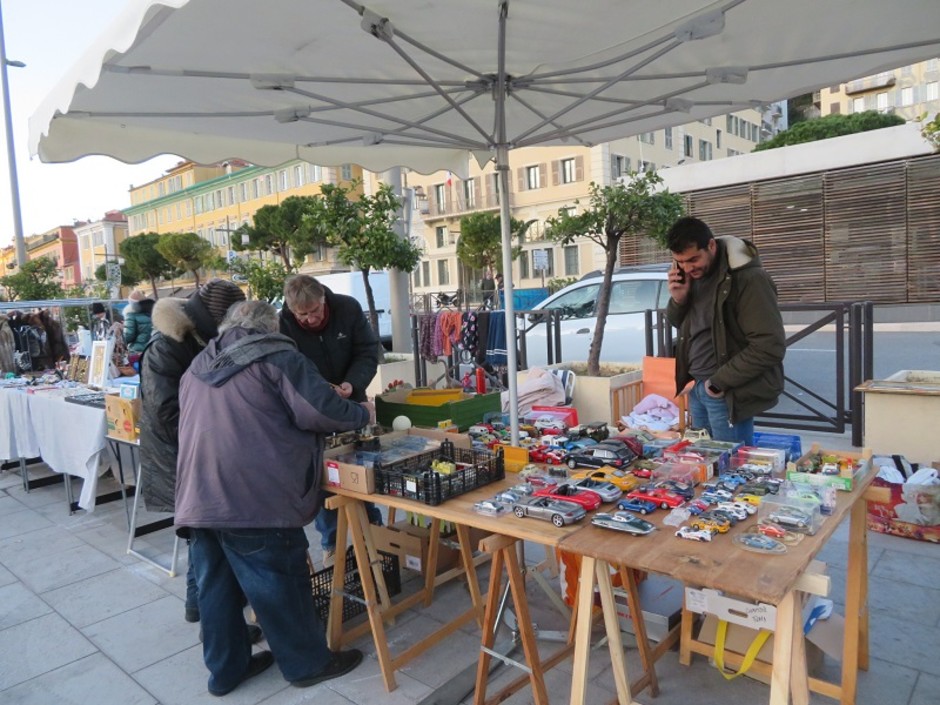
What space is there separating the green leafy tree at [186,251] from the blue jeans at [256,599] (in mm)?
40492

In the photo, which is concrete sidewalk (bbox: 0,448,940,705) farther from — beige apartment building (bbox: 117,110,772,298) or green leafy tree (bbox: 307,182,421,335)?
beige apartment building (bbox: 117,110,772,298)

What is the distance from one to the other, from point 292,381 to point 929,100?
194ft

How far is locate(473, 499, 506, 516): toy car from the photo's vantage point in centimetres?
223

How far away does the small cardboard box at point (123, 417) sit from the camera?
426cm

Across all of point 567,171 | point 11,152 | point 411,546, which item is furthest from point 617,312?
point 567,171

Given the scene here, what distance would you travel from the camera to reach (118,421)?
445cm

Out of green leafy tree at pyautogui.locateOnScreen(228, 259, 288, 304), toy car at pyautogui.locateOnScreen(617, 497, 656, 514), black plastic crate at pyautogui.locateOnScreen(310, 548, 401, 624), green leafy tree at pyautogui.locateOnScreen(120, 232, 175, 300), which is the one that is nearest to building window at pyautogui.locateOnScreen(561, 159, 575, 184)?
green leafy tree at pyautogui.locateOnScreen(228, 259, 288, 304)

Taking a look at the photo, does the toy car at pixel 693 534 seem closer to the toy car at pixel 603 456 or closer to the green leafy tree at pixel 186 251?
the toy car at pixel 603 456

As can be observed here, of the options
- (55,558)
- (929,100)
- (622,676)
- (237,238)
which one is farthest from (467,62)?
(929,100)

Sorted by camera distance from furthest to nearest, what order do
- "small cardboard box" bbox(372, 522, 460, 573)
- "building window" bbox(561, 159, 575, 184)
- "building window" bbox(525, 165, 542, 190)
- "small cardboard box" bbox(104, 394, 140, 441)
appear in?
1. "building window" bbox(525, 165, 542, 190)
2. "building window" bbox(561, 159, 575, 184)
3. "small cardboard box" bbox(104, 394, 140, 441)
4. "small cardboard box" bbox(372, 522, 460, 573)

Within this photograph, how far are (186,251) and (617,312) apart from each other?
126ft

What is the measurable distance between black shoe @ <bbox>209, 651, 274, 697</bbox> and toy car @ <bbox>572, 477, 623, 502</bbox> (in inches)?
67.3

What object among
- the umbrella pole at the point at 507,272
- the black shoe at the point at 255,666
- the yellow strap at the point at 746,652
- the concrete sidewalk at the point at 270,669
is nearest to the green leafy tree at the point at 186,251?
the concrete sidewalk at the point at 270,669

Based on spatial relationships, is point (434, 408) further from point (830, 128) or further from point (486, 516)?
point (830, 128)
